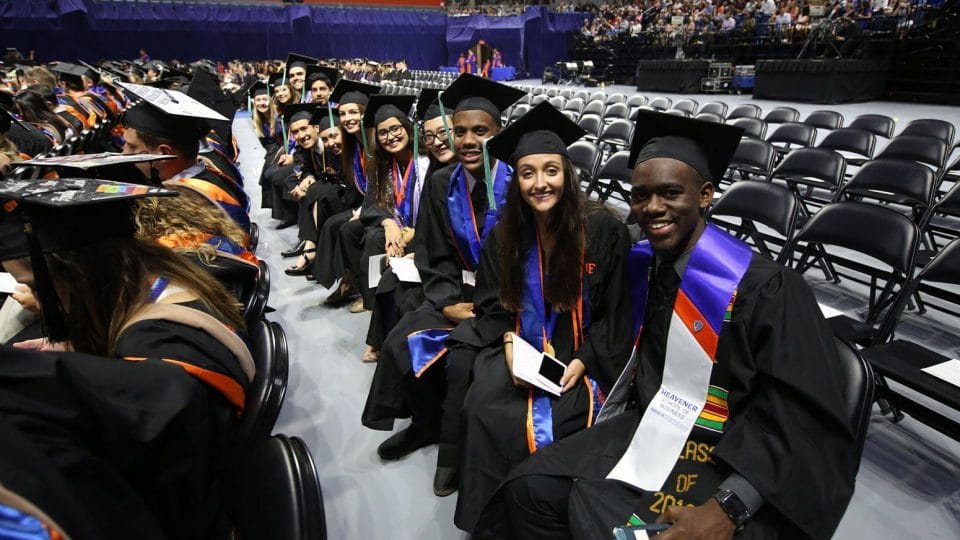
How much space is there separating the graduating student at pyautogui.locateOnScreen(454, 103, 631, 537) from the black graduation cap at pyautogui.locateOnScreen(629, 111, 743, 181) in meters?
0.43

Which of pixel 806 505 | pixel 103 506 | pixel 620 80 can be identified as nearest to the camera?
pixel 103 506

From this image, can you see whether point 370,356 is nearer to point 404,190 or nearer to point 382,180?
point 404,190

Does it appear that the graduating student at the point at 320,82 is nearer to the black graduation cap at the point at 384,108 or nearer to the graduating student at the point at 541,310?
the black graduation cap at the point at 384,108

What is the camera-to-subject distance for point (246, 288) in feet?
6.81

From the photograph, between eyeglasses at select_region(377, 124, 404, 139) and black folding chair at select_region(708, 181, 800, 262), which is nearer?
black folding chair at select_region(708, 181, 800, 262)

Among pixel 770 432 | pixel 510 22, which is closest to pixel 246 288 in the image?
pixel 770 432

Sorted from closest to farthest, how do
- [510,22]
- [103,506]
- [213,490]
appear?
1. [103,506]
2. [213,490]
3. [510,22]

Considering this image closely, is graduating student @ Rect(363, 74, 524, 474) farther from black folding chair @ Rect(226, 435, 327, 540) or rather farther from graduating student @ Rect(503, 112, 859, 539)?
black folding chair @ Rect(226, 435, 327, 540)

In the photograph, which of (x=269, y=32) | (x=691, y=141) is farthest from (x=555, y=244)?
(x=269, y=32)

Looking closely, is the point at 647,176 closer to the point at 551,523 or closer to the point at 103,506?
the point at 551,523

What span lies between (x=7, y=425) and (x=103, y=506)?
21 centimetres

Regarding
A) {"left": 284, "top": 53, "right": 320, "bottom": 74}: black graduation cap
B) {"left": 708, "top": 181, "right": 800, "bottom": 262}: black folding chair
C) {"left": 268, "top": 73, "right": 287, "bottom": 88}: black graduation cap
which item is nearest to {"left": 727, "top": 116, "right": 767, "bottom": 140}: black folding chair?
{"left": 708, "top": 181, "right": 800, "bottom": 262}: black folding chair

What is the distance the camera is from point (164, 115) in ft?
8.33

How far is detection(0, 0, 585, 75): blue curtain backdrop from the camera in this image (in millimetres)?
22656
